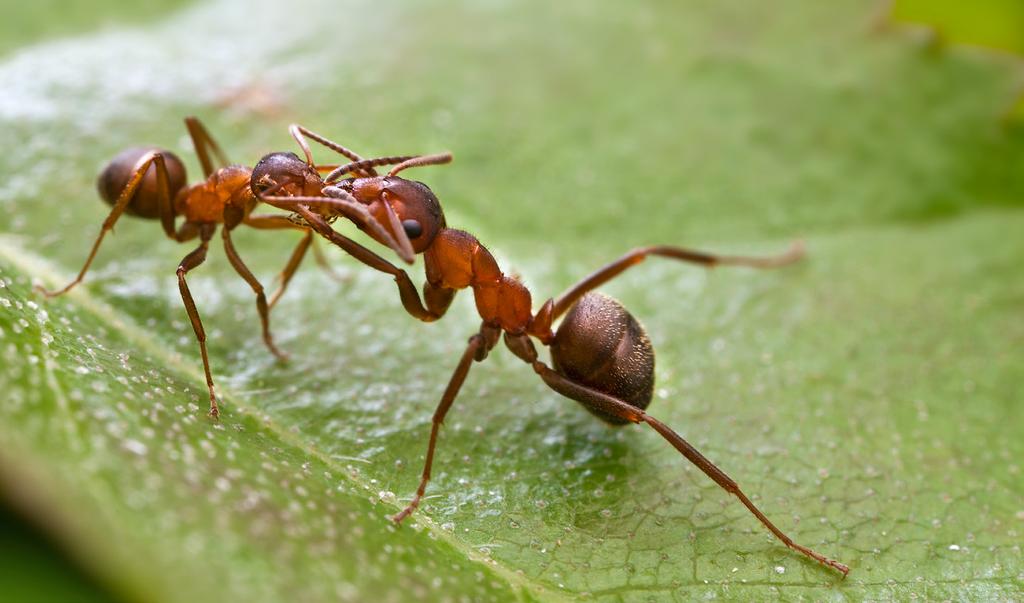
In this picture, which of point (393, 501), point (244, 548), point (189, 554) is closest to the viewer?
point (189, 554)

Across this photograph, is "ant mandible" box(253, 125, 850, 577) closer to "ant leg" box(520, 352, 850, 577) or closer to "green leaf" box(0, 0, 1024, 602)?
"ant leg" box(520, 352, 850, 577)

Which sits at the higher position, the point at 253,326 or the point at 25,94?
the point at 25,94

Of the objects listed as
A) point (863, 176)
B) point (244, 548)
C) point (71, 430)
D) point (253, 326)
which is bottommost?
point (863, 176)

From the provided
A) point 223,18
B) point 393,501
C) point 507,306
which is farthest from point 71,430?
point 223,18

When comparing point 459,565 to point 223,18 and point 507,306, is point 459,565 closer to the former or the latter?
point 507,306

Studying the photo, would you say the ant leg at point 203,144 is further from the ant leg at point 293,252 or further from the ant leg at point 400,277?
the ant leg at point 400,277

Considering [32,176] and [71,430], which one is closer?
[71,430]

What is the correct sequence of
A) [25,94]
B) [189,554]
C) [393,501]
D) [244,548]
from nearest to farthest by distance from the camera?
[189,554]
[244,548]
[393,501]
[25,94]
